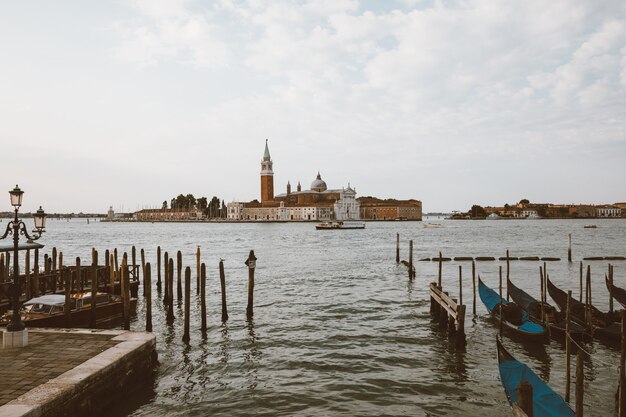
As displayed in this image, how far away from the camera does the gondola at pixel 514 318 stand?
452 inches

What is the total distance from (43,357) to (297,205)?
469ft

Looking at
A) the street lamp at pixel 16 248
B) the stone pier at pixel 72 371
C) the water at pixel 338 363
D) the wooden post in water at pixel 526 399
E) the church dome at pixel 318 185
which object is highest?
the church dome at pixel 318 185

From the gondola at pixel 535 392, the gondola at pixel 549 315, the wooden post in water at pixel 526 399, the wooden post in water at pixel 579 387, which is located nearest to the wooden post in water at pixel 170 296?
the gondola at pixel 535 392

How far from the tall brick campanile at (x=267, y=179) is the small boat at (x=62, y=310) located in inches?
5232

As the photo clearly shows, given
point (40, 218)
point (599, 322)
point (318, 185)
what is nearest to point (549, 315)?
point (599, 322)

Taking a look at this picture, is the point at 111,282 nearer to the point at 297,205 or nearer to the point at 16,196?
the point at 16,196

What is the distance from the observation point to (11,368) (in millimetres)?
7035

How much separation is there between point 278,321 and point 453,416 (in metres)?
7.29

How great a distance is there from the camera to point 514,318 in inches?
501

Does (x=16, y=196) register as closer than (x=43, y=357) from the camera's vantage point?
No

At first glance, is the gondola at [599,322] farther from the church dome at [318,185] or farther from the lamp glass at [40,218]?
the church dome at [318,185]

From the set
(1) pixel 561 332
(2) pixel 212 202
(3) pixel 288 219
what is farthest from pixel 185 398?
(2) pixel 212 202

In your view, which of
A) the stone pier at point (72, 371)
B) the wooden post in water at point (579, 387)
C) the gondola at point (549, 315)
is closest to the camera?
the wooden post in water at point (579, 387)

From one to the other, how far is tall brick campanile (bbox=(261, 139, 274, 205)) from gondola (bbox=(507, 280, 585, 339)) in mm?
133814
